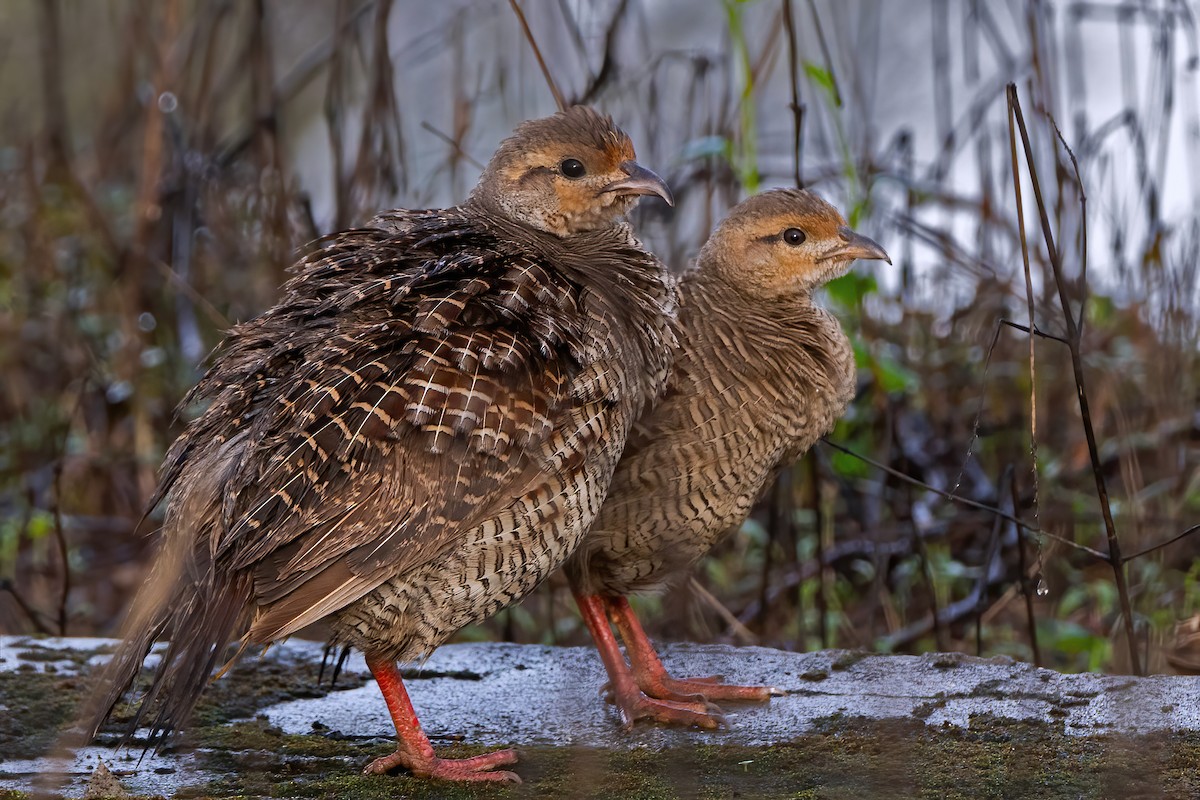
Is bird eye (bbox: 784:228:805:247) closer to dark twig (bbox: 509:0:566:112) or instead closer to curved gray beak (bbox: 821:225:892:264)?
curved gray beak (bbox: 821:225:892:264)

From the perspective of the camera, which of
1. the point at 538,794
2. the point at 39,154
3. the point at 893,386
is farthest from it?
the point at 39,154

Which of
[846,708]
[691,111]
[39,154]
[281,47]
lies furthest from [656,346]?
[281,47]

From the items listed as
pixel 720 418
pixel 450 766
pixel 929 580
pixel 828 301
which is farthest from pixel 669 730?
pixel 828 301

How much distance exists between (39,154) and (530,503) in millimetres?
6729

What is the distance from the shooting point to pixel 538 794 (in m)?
3.19

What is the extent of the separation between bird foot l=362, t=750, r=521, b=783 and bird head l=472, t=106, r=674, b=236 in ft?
5.11

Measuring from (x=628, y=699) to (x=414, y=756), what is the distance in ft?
2.42

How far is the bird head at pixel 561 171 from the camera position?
4062 mm

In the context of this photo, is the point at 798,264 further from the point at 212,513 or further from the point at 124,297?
the point at 124,297

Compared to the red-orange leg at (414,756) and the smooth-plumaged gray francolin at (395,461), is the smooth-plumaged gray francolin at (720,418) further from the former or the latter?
the red-orange leg at (414,756)

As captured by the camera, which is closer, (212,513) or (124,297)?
(212,513)

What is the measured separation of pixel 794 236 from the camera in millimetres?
4289

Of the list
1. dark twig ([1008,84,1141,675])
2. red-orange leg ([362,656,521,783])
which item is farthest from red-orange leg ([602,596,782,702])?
dark twig ([1008,84,1141,675])

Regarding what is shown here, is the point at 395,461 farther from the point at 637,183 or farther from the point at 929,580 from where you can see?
the point at 929,580
